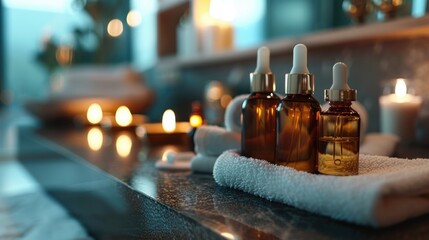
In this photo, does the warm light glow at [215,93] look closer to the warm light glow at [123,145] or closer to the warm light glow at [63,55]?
the warm light glow at [123,145]

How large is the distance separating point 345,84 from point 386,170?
0.11 metres

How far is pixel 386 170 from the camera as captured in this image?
501mm

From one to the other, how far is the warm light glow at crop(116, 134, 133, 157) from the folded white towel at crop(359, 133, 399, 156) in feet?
1.64

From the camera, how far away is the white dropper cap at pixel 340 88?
20.0 inches

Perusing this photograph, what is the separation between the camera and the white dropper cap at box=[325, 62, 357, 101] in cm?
51

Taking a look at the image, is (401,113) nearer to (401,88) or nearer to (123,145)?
(401,88)

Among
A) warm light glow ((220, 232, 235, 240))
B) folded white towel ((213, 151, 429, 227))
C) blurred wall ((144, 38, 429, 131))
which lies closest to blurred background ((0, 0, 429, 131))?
blurred wall ((144, 38, 429, 131))

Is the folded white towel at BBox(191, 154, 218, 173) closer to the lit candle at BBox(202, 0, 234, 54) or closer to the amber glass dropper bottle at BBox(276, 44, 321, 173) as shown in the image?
the amber glass dropper bottle at BBox(276, 44, 321, 173)

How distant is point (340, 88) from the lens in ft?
1.68

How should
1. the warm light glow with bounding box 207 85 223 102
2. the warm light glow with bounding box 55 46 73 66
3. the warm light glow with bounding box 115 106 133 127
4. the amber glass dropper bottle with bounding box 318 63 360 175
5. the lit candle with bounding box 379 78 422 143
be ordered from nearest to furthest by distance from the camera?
the amber glass dropper bottle with bounding box 318 63 360 175 → the lit candle with bounding box 379 78 422 143 → the warm light glow with bounding box 115 106 133 127 → the warm light glow with bounding box 207 85 223 102 → the warm light glow with bounding box 55 46 73 66

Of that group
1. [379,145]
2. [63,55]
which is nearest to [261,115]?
[379,145]

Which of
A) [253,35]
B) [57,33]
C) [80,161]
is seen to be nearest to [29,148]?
[80,161]

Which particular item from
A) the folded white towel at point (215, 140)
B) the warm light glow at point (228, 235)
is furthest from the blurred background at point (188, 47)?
the warm light glow at point (228, 235)

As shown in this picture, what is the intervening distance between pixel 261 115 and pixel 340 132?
112mm
